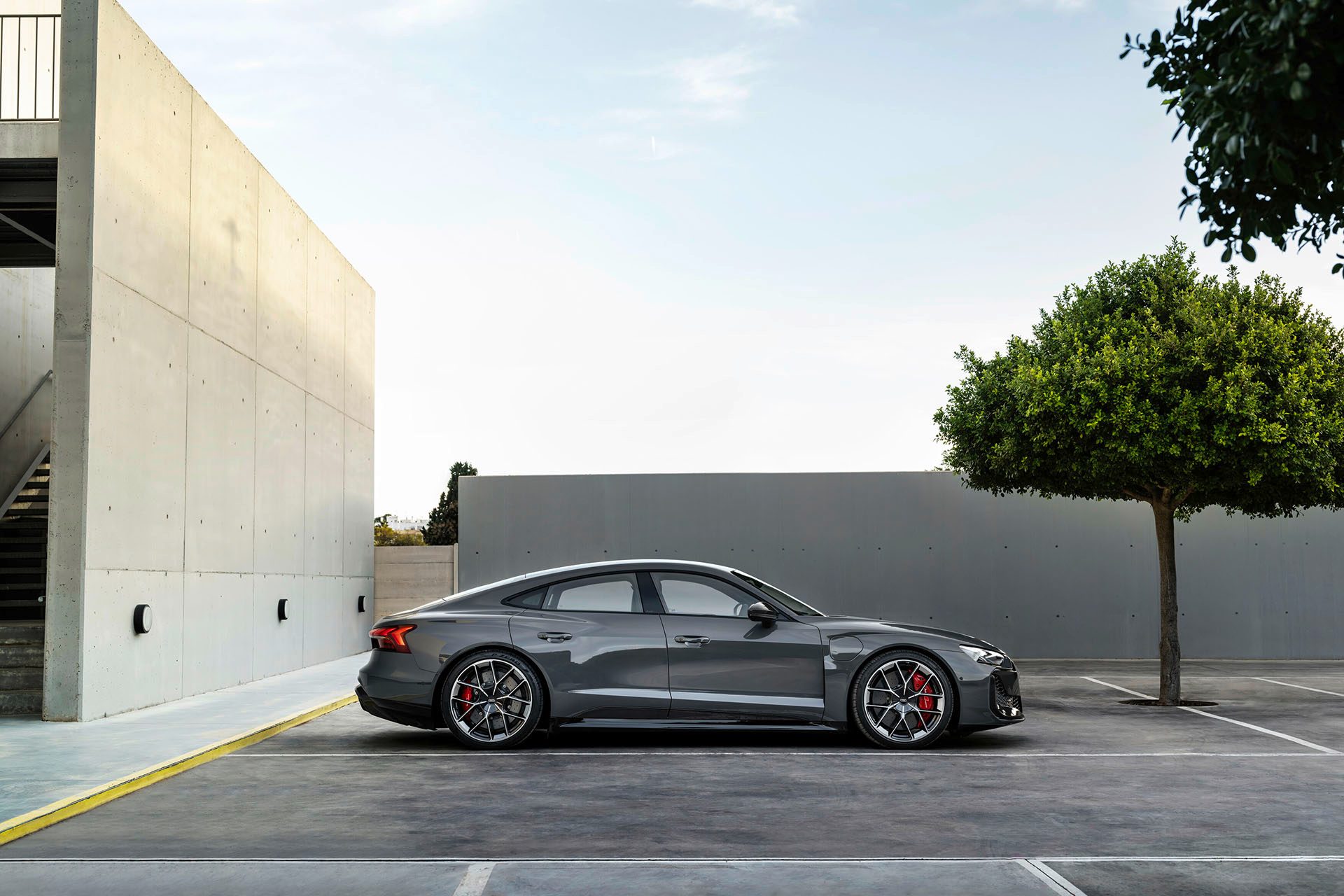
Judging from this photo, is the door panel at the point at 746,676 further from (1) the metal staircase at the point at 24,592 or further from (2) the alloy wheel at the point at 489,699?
(1) the metal staircase at the point at 24,592

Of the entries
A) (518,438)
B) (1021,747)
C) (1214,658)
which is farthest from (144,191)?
(518,438)

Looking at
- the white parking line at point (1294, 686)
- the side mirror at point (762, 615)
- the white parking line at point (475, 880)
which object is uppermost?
the side mirror at point (762, 615)

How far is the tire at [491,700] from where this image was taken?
27.5 feet

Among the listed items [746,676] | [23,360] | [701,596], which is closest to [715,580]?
[701,596]

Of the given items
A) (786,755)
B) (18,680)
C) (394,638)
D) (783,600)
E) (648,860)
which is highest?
(783,600)

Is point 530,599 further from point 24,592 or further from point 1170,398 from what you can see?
point 24,592

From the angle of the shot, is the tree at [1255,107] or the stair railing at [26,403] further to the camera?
the stair railing at [26,403]

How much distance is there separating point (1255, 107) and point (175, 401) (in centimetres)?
1115

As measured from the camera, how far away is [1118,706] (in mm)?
11828

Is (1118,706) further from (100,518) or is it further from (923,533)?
(100,518)

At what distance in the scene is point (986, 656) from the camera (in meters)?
8.55

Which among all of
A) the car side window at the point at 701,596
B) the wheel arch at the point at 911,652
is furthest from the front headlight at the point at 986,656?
the car side window at the point at 701,596

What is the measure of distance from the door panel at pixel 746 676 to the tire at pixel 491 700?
1.00 m

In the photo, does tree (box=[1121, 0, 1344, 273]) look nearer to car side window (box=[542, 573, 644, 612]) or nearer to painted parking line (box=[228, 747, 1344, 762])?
painted parking line (box=[228, 747, 1344, 762])
